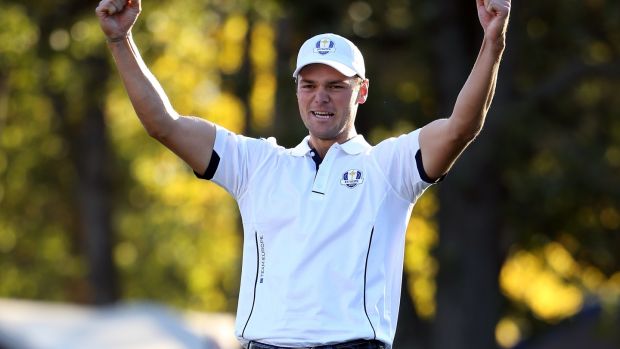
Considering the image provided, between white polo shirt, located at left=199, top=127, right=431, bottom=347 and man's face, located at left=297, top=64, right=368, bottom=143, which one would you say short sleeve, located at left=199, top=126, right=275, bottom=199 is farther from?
man's face, located at left=297, top=64, right=368, bottom=143

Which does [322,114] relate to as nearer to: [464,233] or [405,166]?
[405,166]

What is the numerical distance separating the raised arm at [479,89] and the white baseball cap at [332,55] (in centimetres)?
48

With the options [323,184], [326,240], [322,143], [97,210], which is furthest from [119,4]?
[97,210]

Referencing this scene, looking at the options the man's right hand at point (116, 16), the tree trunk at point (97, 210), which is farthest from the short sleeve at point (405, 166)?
the tree trunk at point (97, 210)

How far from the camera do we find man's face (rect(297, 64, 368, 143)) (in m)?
5.98

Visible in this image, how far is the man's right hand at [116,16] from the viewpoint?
6039 mm

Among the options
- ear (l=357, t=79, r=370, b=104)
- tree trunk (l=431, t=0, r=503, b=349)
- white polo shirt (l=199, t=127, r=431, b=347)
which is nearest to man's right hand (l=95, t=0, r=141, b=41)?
white polo shirt (l=199, t=127, r=431, b=347)

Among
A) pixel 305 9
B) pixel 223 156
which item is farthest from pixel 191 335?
pixel 223 156

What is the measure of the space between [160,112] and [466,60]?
50.7 ft

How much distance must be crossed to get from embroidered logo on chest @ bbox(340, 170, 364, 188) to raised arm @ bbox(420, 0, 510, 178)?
0.31 meters

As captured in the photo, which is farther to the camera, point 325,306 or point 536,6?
point 536,6

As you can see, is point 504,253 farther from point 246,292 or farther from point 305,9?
point 246,292

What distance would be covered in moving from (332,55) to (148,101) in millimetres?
728

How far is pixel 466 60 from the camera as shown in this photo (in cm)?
2114
